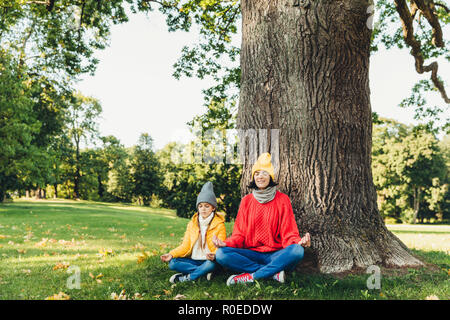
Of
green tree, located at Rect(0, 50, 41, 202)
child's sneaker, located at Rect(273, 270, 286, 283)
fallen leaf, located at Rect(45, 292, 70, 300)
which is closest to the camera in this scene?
fallen leaf, located at Rect(45, 292, 70, 300)

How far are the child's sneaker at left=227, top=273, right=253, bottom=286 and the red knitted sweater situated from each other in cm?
38

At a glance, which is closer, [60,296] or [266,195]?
[60,296]

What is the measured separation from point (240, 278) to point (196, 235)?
0.90 m

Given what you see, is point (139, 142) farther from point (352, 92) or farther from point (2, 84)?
point (352, 92)

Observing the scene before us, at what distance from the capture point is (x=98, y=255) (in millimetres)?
6551

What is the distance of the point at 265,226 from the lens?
4312 millimetres

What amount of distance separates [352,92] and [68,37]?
33.4 ft

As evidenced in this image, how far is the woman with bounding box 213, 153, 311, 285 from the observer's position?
13.2ft

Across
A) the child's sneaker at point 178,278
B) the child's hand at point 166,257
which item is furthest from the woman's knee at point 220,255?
the child's hand at point 166,257

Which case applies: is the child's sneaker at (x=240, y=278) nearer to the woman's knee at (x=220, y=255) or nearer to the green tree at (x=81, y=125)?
the woman's knee at (x=220, y=255)

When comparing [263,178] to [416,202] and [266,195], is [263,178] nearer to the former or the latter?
[266,195]

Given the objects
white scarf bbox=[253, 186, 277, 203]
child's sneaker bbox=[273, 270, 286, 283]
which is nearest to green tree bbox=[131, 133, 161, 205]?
white scarf bbox=[253, 186, 277, 203]

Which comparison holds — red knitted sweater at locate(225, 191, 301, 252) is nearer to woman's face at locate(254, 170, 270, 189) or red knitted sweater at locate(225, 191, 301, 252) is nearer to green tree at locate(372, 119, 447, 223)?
woman's face at locate(254, 170, 270, 189)

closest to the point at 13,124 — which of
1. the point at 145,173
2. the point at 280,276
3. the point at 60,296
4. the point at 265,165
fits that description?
the point at 60,296
